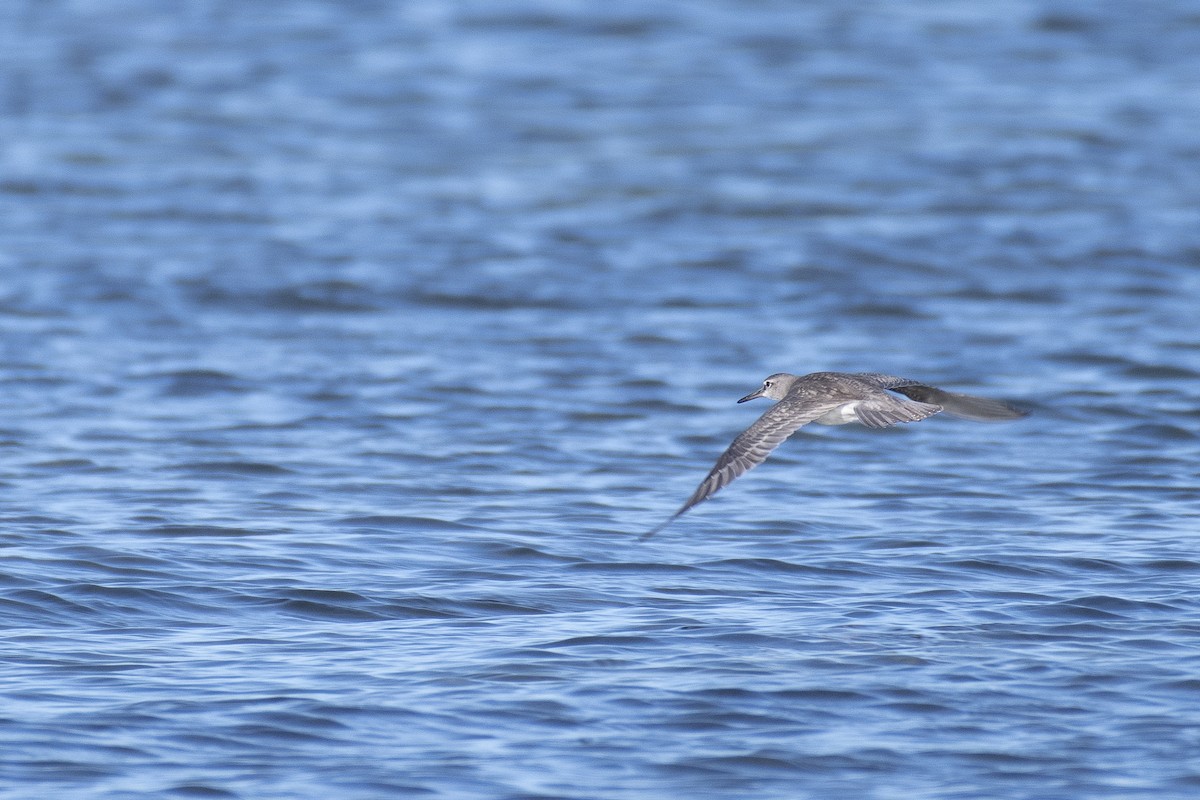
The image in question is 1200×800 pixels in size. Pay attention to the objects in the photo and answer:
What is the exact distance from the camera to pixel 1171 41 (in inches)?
865

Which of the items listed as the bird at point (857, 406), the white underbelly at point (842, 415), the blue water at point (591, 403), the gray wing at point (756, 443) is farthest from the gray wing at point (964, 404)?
the blue water at point (591, 403)

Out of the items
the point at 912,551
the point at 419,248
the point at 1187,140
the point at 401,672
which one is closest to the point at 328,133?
the point at 419,248

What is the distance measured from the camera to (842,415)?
7539mm

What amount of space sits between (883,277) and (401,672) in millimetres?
8502

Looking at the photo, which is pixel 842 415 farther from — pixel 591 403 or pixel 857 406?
pixel 591 403

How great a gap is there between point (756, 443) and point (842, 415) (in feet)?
2.27

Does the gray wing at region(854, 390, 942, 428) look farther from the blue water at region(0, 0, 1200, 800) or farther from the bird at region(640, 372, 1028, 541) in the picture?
the blue water at region(0, 0, 1200, 800)

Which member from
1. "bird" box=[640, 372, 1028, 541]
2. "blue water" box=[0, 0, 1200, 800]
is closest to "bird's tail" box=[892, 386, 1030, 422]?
"bird" box=[640, 372, 1028, 541]

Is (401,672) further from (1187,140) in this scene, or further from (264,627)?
(1187,140)

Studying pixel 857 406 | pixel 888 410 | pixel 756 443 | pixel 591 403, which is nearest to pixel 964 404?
pixel 888 410

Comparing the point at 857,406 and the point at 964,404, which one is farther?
the point at 964,404

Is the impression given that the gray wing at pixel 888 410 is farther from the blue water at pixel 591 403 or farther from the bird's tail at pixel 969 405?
the blue water at pixel 591 403

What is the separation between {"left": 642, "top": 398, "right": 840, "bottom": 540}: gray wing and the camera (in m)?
6.64

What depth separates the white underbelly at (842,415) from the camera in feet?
24.6
